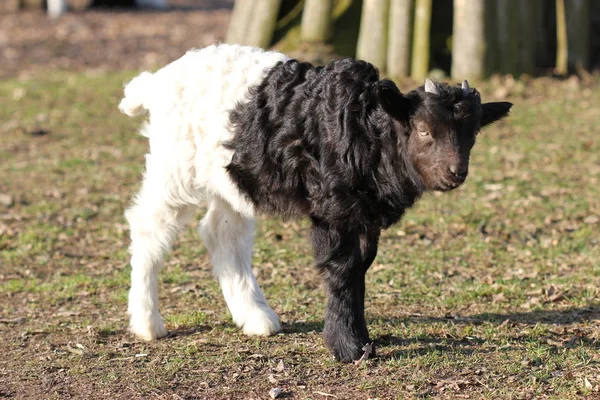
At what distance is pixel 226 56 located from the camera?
22.0 ft

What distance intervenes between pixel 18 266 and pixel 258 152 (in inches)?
147

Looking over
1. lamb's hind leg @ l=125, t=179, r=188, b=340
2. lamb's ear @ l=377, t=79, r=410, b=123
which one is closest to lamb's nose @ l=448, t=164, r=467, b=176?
lamb's ear @ l=377, t=79, r=410, b=123

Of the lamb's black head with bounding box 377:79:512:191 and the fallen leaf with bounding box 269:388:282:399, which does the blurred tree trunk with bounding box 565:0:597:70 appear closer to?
the lamb's black head with bounding box 377:79:512:191

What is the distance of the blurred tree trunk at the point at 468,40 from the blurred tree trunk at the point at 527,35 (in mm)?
858

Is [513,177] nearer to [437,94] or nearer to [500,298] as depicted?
[500,298]

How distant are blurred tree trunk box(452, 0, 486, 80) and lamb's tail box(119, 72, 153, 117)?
8.08 m

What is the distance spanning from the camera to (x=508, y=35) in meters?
14.5

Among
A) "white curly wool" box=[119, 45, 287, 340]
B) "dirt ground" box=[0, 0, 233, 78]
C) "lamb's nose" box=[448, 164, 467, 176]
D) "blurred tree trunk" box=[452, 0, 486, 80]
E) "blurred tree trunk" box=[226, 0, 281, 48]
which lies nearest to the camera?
"lamb's nose" box=[448, 164, 467, 176]

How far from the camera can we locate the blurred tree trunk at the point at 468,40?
552 inches

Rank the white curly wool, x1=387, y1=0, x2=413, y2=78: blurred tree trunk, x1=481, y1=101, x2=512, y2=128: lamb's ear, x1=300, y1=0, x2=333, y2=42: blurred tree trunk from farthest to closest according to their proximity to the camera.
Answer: x1=300, y1=0, x2=333, y2=42: blurred tree trunk < x1=387, y1=0, x2=413, y2=78: blurred tree trunk < the white curly wool < x1=481, y1=101, x2=512, y2=128: lamb's ear

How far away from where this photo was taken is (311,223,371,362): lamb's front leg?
237 inches

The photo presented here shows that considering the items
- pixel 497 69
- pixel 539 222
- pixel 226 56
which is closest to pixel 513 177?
pixel 539 222

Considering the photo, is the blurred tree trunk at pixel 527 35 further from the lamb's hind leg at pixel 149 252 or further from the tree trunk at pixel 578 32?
the lamb's hind leg at pixel 149 252

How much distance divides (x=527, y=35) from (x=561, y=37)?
3.46ft
